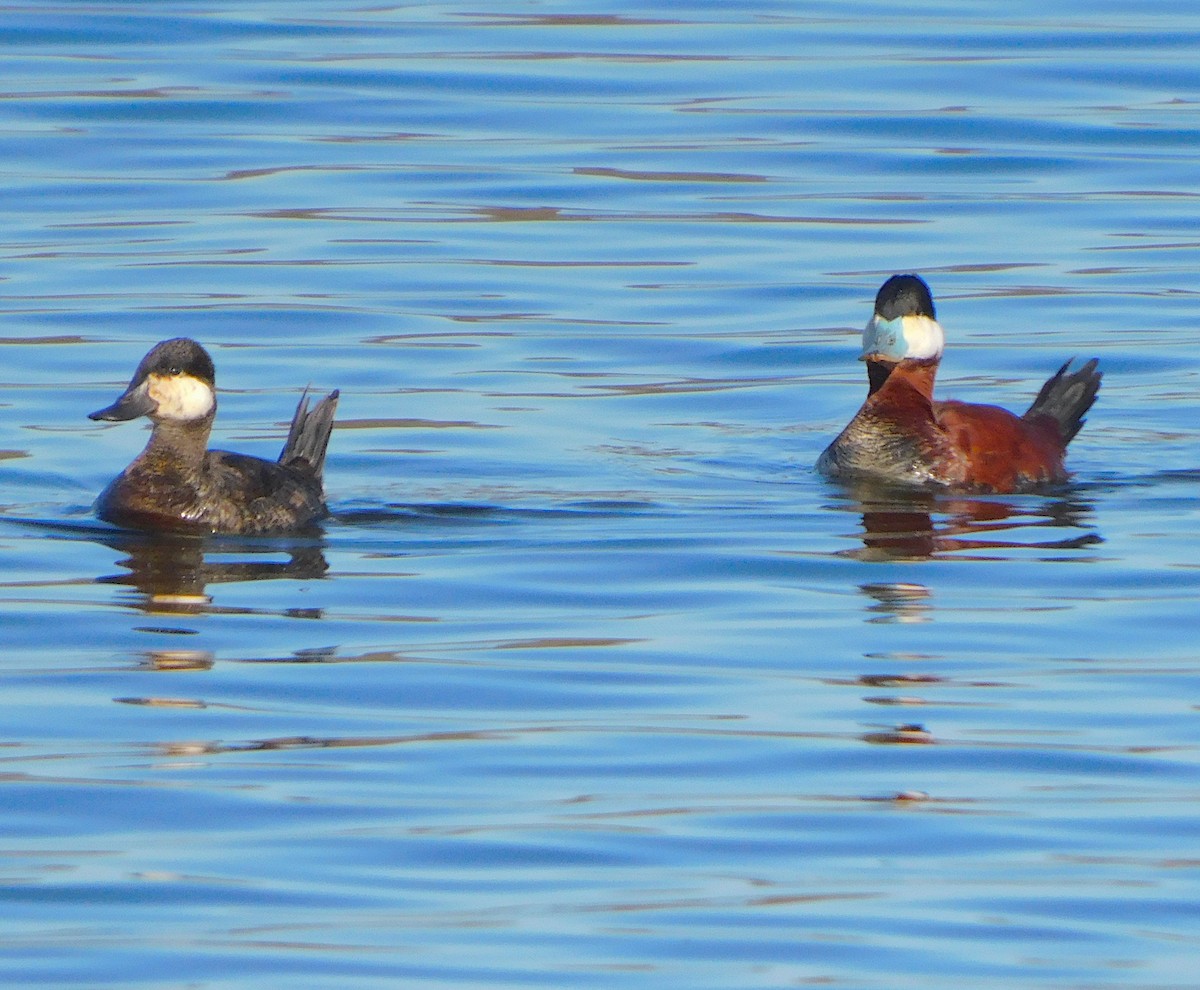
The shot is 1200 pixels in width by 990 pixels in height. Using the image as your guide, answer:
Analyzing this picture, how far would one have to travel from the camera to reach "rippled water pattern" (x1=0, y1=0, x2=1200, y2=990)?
6.10 meters

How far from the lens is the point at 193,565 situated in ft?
32.7

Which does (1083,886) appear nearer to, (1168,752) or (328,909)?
(1168,752)

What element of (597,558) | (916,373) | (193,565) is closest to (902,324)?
(916,373)

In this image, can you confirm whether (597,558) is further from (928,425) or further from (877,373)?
(877,373)

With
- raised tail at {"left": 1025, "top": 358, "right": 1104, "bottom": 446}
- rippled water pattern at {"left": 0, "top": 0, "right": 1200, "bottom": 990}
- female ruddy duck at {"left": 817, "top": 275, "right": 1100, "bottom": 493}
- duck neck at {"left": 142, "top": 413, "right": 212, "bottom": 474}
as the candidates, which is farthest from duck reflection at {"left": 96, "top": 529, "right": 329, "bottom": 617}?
raised tail at {"left": 1025, "top": 358, "right": 1104, "bottom": 446}

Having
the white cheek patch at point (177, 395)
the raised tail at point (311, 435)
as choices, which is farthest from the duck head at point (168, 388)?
the raised tail at point (311, 435)

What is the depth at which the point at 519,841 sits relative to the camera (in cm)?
654

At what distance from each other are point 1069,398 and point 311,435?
363cm

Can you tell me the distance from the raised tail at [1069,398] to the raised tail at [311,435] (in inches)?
132

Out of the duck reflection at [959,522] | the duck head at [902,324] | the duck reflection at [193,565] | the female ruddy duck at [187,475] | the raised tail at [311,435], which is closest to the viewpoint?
the duck reflection at [193,565]

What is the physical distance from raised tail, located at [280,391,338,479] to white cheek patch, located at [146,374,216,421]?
0.65m

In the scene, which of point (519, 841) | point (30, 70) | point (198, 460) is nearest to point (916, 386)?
point (198, 460)

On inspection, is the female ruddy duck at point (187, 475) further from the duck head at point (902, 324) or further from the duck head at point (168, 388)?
the duck head at point (902, 324)

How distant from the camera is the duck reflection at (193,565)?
9.38 meters
